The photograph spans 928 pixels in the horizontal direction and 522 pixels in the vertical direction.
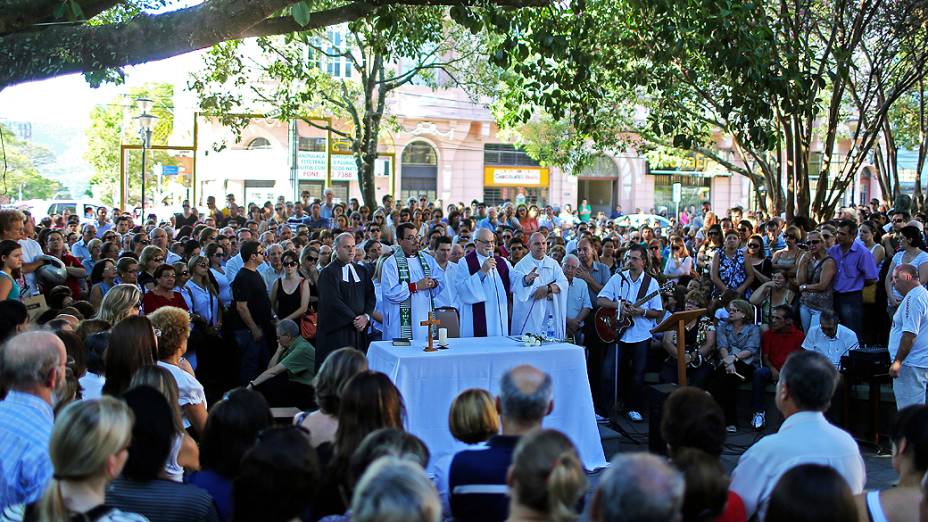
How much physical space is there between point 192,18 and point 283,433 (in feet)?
16.6

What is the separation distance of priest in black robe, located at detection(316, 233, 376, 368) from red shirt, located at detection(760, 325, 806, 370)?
14.1 ft

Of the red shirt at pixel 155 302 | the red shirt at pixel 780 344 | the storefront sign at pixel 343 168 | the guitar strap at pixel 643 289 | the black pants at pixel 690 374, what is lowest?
the black pants at pixel 690 374

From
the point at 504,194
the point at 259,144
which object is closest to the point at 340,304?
the point at 259,144

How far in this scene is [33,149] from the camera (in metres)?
104

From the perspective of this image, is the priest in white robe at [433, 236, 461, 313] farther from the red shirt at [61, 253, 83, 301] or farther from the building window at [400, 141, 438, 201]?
the building window at [400, 141, 438, 201]

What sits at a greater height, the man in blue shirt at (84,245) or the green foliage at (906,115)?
the green foliage at (906,115)

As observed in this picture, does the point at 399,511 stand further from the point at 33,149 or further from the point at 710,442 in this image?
the point at 33,149

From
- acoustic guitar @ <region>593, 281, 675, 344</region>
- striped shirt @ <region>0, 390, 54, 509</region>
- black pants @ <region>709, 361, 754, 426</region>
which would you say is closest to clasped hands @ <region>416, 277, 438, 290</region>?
acoustic guitar @ <region>593, 281, 675, 344</region>

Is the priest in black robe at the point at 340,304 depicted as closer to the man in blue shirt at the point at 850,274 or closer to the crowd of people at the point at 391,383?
the crowd of people at the point at 391,383

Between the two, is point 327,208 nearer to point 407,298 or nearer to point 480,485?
point 407,298

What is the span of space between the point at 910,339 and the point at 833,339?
118cm

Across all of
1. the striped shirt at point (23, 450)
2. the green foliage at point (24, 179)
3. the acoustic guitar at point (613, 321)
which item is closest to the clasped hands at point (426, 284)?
the acoustic guitar at point (613, 321)

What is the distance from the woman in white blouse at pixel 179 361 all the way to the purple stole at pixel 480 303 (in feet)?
15.5

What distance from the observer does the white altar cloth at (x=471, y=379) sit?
7.74 m
